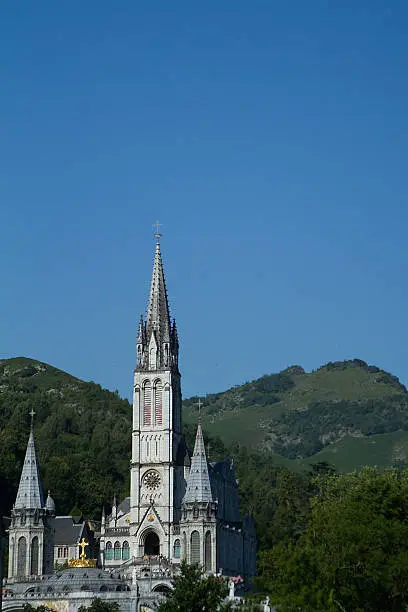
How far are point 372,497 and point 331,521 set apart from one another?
9688 mm

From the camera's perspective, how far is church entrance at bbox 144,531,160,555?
4683 inches

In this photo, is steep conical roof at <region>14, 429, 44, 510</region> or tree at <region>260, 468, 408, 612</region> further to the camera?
steep conical roof at <region>14, 429, 44, 510</region>

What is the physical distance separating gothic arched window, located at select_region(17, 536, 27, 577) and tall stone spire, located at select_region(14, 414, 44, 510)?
3136 mm

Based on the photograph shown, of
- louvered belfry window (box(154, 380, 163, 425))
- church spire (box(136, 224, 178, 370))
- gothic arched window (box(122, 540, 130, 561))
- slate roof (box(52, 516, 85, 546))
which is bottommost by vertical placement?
gothic arched window (box(122, 540, 130, 561))

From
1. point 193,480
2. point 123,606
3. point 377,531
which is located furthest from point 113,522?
point 377,531

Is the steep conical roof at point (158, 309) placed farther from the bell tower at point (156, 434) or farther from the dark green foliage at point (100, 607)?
the dark green foliage at point (100, 607)

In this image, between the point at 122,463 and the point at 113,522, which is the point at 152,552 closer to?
the point at 113,522

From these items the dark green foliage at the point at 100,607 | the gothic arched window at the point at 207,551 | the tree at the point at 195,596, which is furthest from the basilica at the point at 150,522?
the tree at the point at 195,596

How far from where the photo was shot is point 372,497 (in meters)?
83.4

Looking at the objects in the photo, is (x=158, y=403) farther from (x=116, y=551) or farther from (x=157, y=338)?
(x=116, y=551)

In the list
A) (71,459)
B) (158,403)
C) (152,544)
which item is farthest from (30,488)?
(71,459)

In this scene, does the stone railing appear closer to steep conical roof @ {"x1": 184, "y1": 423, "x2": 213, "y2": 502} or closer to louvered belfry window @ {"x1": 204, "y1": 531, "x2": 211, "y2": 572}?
steep conical roof @ {"x1": 184, "y1": 423, "x2": 213, "y2": 502}

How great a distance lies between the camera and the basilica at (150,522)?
101 m

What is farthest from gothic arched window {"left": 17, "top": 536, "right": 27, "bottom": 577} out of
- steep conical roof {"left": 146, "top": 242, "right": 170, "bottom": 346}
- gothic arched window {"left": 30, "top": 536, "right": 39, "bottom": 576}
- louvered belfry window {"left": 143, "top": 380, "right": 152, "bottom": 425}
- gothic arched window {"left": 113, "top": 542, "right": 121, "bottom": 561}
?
steep conical roof {"left": 146, "top": 242, "right": 170, "bottom": 346}
